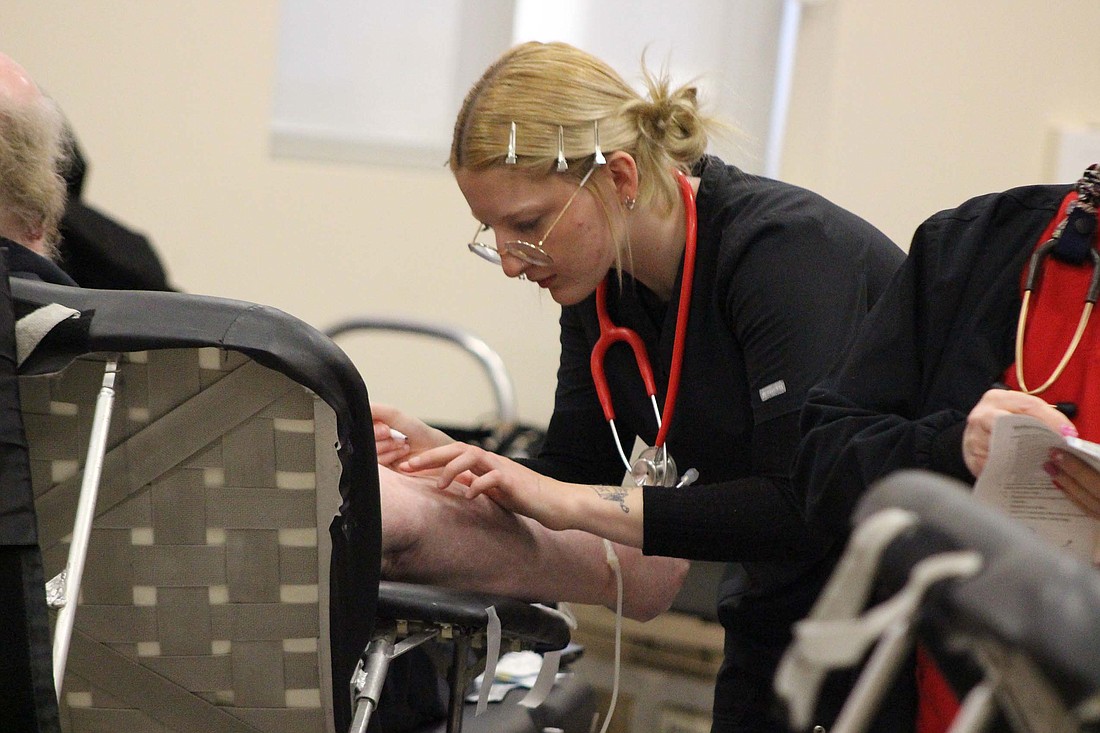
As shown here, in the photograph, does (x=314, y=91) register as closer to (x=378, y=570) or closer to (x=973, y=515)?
(x=378, y=570)

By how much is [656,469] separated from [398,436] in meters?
0.34

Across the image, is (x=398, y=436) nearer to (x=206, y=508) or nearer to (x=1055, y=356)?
(x=206, y=508)

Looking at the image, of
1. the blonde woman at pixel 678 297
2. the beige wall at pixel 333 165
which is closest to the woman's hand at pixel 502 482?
the blonde woman at pixel 678 297

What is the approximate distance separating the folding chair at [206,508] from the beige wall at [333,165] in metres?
2.23

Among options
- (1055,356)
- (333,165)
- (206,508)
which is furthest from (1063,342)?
(333,165)

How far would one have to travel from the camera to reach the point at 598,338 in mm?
1700

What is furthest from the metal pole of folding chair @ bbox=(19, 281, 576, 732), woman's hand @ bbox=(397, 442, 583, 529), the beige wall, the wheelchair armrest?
the beige wall

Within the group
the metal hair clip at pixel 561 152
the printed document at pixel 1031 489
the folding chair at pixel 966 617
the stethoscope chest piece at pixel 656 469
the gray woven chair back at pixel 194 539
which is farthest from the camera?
the stethoscope chest piece at pixel 656 469

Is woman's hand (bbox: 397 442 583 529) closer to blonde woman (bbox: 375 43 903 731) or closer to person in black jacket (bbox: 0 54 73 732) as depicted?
blonde woman (bbox: 375 43 903 731)

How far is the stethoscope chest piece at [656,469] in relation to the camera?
159 cm

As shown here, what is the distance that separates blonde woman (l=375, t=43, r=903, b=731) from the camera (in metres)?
1.42

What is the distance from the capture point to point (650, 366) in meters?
1.64

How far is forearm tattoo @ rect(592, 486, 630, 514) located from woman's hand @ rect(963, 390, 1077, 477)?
50 centimetres

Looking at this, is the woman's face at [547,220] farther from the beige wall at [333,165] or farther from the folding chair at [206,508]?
the beige wall at [333,165]
